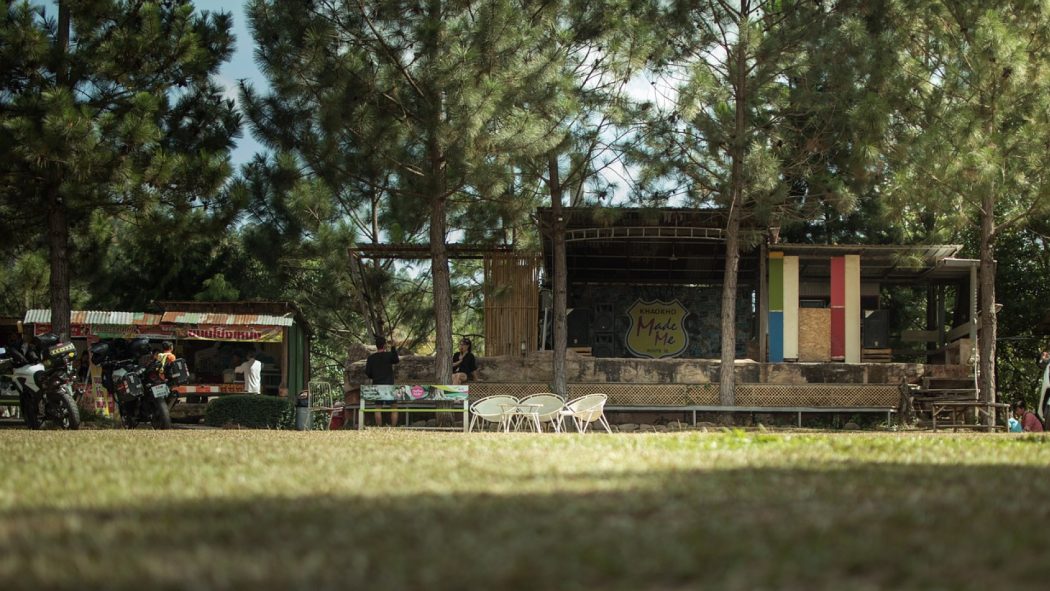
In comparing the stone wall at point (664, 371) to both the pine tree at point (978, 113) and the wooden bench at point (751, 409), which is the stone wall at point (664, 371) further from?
the pine tree at point (978, 113)

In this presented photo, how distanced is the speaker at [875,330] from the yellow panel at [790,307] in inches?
106

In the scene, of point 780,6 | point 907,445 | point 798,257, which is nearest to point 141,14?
point 780,6

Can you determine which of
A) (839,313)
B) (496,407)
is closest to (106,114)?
(496,407)

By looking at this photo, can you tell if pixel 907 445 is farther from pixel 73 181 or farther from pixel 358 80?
pixel 73 181

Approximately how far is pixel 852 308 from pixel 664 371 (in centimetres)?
408

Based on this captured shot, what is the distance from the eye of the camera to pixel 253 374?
70.0ft

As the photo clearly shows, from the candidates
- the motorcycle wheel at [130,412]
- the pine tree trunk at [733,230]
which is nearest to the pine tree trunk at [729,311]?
the pine tree trunk at [733,230]

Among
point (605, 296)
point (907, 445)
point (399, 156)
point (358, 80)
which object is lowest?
point (907, 445)

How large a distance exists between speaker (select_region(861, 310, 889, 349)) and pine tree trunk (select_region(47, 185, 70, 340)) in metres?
15.3

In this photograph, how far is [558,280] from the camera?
2105 cm

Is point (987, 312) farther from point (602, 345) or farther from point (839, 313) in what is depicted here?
point (602, 345)

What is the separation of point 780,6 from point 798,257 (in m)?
4.98

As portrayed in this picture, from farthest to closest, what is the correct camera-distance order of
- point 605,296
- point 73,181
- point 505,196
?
point 605,296, point 505,196, point 73,181

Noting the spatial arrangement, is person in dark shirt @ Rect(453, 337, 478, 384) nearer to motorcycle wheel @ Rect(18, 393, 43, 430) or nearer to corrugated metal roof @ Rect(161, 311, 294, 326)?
corrugated metal roof @ Rect(161, 311, 294, 326)
